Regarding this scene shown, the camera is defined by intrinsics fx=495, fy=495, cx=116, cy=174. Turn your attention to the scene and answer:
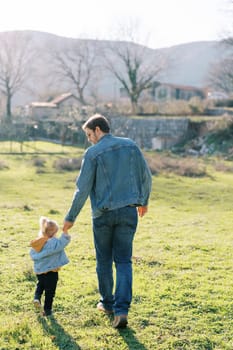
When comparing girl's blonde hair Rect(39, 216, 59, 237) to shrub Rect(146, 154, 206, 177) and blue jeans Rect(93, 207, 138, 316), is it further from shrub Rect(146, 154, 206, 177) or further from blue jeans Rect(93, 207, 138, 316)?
shrub Rect(146, 154, 206, 177)

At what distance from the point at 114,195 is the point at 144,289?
5.81 feet

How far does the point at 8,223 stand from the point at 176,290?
17.5 feet

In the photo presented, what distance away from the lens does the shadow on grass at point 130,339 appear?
14.4 ft

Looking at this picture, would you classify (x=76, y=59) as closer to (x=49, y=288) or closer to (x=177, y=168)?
(x=177, y=168)

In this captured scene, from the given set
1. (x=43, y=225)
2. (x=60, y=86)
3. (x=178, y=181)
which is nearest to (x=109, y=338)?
(x=43, y=225)

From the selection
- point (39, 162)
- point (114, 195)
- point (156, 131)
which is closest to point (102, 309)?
point (114, 195)

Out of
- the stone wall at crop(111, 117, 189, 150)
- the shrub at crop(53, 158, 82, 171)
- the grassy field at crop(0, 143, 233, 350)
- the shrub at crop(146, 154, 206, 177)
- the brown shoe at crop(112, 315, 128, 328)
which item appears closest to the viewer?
the grassy field at crop(0, 143, 233, 350)

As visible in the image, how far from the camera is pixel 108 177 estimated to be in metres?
4.67

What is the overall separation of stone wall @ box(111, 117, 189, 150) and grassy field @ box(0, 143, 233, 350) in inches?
983

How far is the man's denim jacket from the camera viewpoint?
4.64 meters

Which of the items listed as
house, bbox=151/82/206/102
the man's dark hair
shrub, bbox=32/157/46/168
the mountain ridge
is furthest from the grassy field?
the mountain ridge

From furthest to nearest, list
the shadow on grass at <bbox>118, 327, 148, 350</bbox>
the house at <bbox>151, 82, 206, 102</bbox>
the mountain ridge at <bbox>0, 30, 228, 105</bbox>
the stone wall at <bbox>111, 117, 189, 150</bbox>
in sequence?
the mountain ridge at <bbox>0, 30, 228, 105</bbox> < the house at <bbox>151, 82, 206, 102</bbox> < the stone wall at <bbox>111, 117, 189, 150</bbox> < the shadow on grass at <bbox>118, 327, 148, 350</bbox>

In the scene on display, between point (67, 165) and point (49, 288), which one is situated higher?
point (49, 288)

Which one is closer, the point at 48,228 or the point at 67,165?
the point at 48,228
